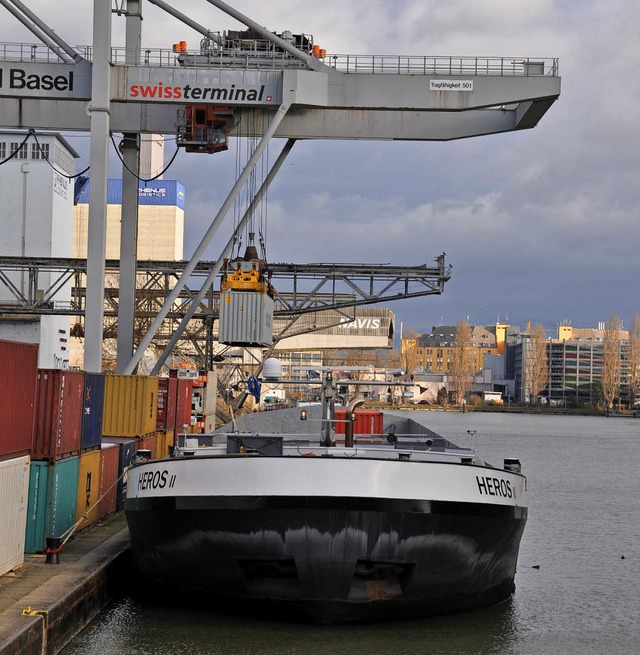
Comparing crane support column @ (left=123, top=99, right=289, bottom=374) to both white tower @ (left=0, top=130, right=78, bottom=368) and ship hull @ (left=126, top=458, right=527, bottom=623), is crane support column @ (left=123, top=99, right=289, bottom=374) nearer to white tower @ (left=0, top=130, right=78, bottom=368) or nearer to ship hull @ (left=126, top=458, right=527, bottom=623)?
ship hull @ (left=126, top=458, right=527, bottom=623)

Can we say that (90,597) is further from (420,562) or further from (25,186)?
(25,186)

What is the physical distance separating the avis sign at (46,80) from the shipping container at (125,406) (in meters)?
6.75

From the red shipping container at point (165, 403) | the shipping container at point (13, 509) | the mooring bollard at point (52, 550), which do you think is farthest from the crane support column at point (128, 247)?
the shipping container at point (13, 509)

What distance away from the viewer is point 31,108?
84.4 ft

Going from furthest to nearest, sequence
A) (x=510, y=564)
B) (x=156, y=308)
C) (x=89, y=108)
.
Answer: (x=156, y=308) < (x=89, y=108) < (x=510, y=564)

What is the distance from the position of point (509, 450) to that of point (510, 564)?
4181cm

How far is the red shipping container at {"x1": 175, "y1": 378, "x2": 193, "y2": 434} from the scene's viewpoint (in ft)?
96.7

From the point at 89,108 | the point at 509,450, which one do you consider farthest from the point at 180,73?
the point at 509,450

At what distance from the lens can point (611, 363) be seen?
174 metres

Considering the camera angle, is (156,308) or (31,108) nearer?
(31,108)

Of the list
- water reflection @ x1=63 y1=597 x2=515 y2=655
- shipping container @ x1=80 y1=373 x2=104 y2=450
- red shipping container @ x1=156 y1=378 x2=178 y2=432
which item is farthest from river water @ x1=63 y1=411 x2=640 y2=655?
red shipping container @ x1=156 y1=378 x2=178 y2=432

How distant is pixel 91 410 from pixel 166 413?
971 cm

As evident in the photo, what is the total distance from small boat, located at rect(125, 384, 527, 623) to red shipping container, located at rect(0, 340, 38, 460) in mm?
1929

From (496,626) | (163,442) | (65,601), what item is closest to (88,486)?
(65,601)
